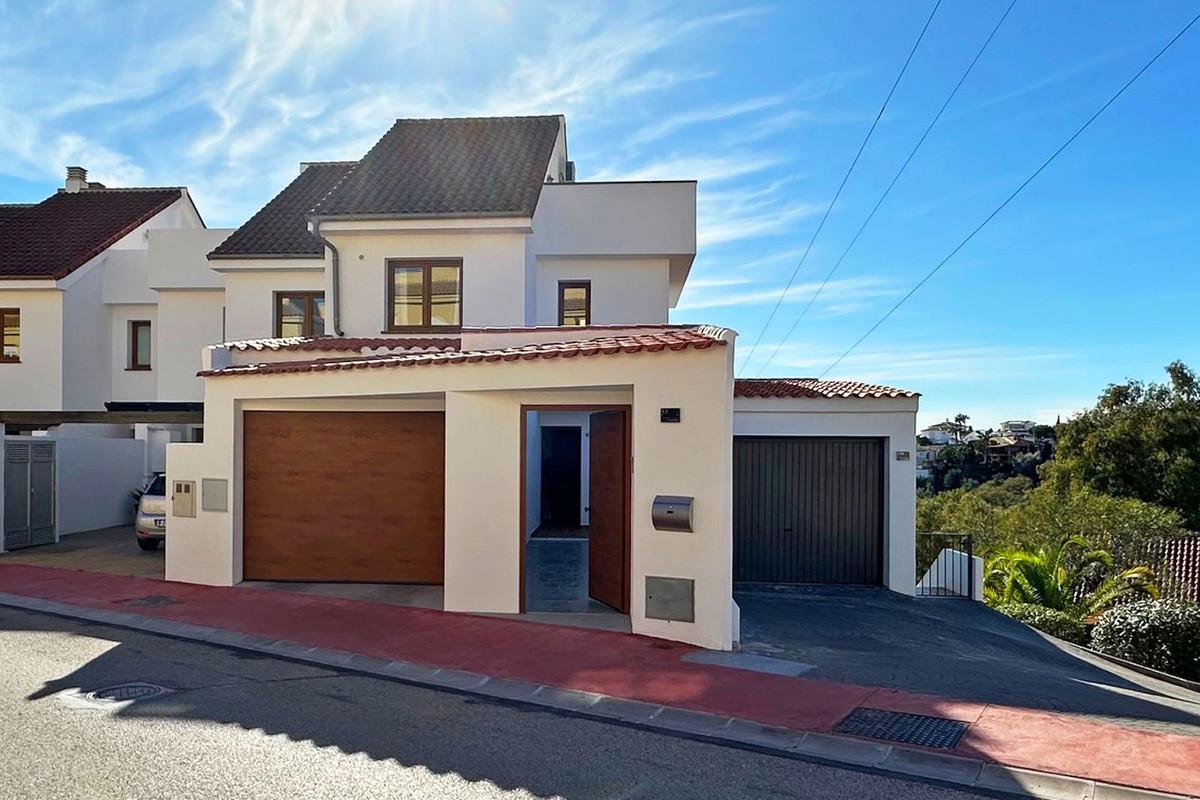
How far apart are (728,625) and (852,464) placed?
538cm

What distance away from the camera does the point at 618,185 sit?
17.0 metres

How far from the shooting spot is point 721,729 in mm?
6121

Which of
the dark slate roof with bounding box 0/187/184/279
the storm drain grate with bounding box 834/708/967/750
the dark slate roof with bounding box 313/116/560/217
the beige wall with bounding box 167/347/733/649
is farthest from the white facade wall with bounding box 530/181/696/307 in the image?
the dark slate roof with bounding box 0/187/184/279

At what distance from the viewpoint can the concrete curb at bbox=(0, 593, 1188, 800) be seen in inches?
202

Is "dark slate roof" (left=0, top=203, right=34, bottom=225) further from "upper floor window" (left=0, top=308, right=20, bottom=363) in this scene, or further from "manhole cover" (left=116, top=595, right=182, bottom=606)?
"manhole cover" (left=116, top=595, right=182, bottom=606)

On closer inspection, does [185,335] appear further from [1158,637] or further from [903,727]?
[1158,637]

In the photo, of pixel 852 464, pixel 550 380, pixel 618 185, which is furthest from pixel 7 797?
pixel 618 185

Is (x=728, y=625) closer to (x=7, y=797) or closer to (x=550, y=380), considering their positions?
(x=550, y=380)

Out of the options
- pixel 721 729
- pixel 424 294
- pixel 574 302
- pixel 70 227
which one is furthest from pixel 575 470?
pixel 70 227

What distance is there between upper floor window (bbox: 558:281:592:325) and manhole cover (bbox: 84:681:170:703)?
1161 cm

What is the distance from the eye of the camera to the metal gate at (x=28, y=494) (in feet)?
48.1

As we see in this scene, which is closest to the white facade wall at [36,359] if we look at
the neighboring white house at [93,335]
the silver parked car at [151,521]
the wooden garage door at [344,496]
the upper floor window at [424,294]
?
the neighboring white house at [93,335]

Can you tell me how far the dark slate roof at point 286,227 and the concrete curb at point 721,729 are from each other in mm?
10959

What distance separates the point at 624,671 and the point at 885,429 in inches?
Result: 273
